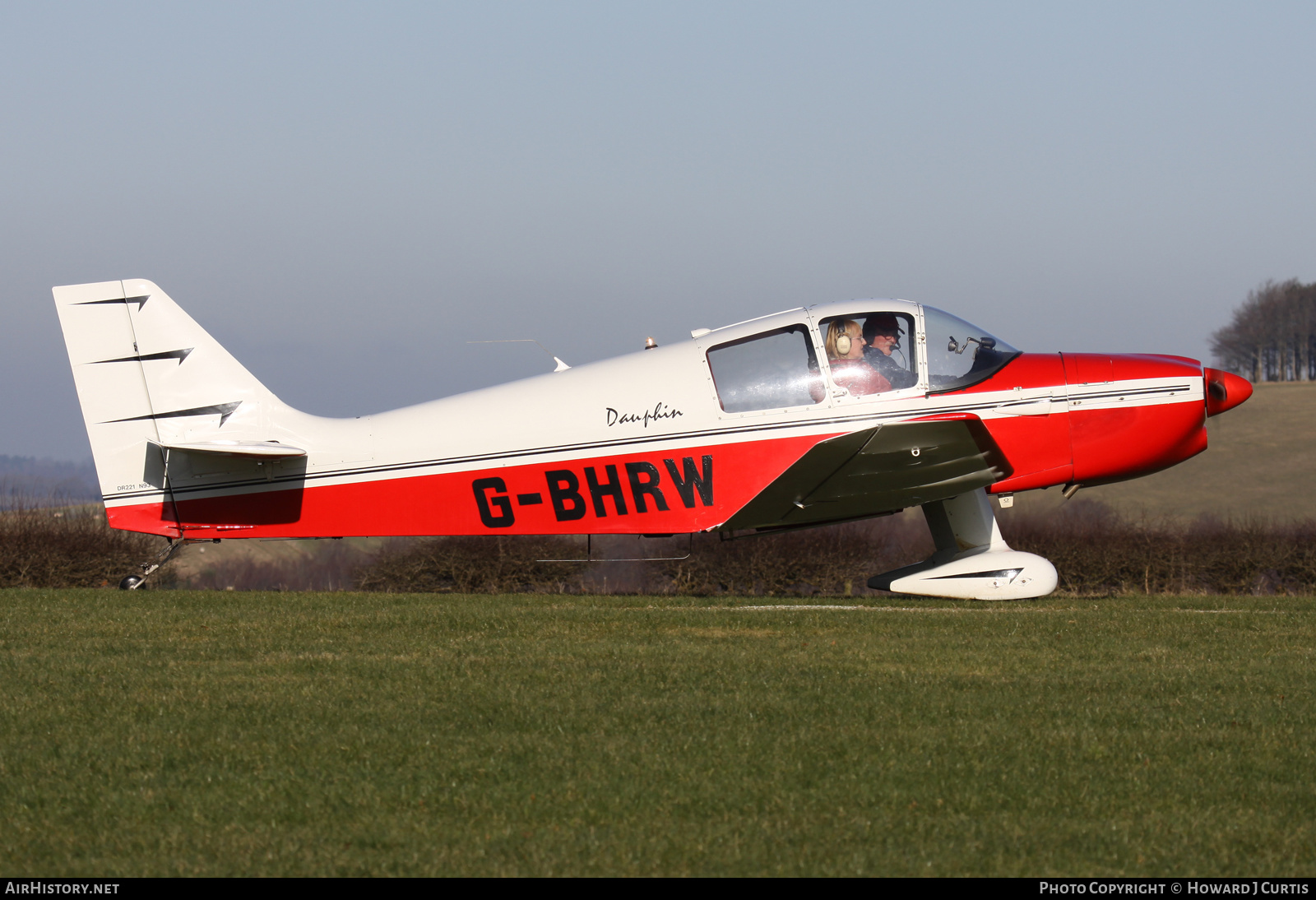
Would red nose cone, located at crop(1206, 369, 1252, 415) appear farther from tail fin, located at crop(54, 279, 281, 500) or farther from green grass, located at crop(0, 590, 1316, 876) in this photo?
tail fin, located at crop(54, 279, 281, 500)

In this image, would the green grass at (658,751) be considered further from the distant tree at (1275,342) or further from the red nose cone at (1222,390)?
the distant tree at (1275,342)

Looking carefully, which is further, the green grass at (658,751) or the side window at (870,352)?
the side window at (870,352)

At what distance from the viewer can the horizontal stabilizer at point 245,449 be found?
10.1 meters

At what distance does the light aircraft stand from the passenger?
0.02 meters

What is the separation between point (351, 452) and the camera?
10367mm

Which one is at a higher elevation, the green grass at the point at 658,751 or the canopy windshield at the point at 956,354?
the canopy windshield at the point at 956,354

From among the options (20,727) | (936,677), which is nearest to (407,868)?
(20,727)

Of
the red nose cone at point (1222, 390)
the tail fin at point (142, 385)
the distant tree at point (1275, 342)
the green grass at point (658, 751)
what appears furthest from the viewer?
the distant tree at point (1275, 342)

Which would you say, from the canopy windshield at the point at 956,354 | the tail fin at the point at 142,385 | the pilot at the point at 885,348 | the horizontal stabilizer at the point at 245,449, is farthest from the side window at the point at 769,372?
the tail fin at the point at 142,385

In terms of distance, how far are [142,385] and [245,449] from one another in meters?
1.33

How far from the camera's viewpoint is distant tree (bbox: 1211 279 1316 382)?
68.3m

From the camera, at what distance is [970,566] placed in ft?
34.2

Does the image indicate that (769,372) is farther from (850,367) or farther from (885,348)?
(885,348)

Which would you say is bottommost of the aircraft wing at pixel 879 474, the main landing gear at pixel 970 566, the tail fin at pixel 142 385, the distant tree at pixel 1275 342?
the distant tree at pixel 1275 342
